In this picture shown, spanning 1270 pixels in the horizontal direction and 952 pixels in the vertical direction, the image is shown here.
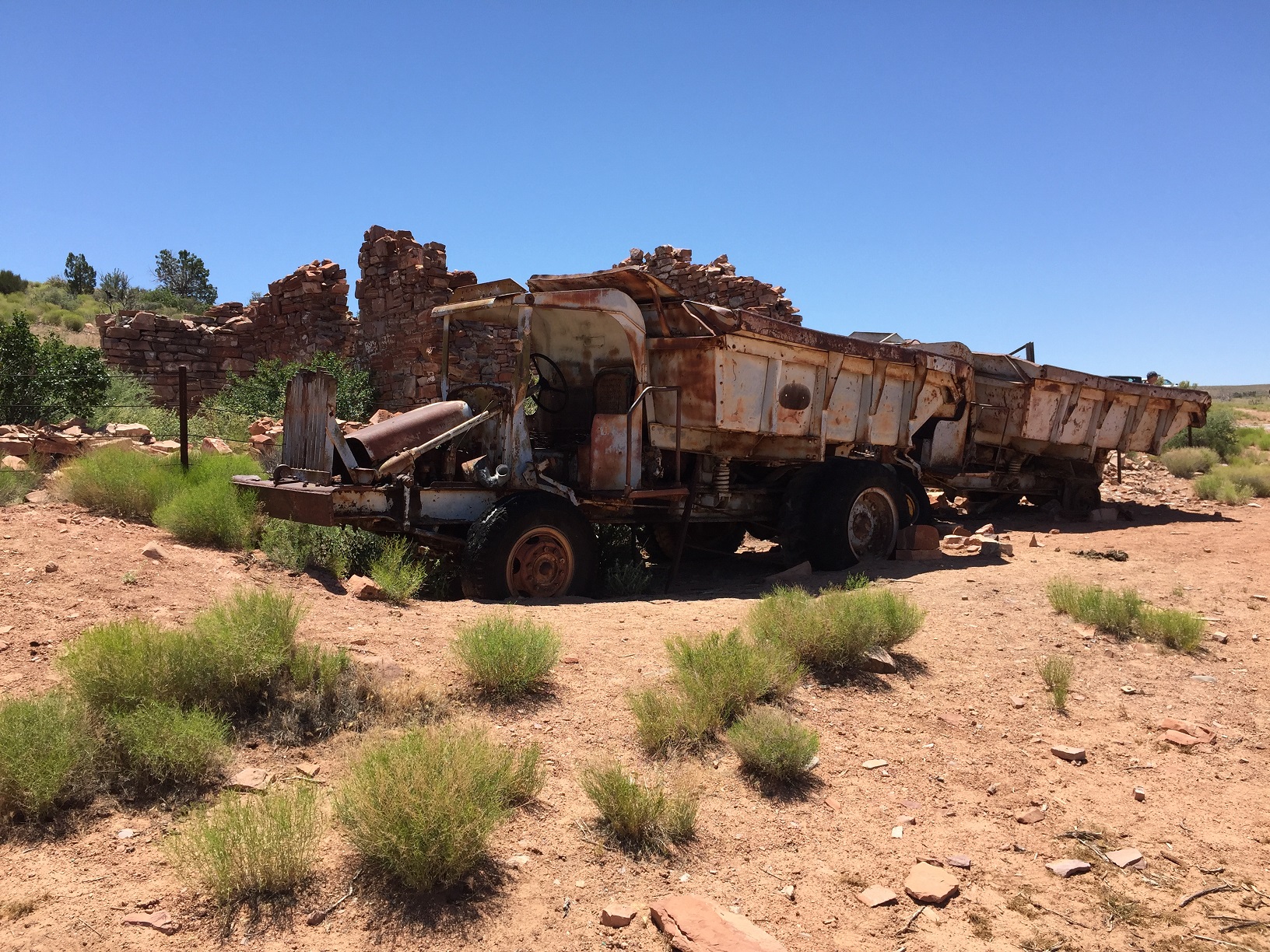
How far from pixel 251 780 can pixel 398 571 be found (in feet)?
10.5

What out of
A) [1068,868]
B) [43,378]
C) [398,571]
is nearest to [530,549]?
[398,571]

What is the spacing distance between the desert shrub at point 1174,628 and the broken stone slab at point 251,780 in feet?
19.3

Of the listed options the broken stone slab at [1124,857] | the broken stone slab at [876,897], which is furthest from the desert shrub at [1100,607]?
the broken stone slab at [876,897]

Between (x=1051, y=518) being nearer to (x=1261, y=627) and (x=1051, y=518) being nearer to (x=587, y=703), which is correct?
(x=1261, y=627)

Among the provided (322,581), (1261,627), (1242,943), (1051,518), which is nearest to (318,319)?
(322,581)

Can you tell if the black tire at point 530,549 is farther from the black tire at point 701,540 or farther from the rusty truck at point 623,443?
the black tire at point 701,540

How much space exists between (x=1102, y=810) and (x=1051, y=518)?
10482 mm

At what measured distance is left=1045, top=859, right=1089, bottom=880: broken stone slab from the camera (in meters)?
3.74

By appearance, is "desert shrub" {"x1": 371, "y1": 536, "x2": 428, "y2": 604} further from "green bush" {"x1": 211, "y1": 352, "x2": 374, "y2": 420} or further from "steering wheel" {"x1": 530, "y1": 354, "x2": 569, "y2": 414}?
"green bush" {"x1": 211, "y1": 352, "x2": 374, "y2": 420}

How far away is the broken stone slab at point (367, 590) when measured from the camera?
21.6 feet

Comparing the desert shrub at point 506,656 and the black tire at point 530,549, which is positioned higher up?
the black tire at point 530,549

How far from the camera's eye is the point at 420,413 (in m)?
7.71

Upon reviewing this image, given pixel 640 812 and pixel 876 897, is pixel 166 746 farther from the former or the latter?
pixel 876 897

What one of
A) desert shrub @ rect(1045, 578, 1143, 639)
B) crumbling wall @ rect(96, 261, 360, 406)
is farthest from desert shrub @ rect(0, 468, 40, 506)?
desert shrub @ rect(1045, 578, 1143, 639)
